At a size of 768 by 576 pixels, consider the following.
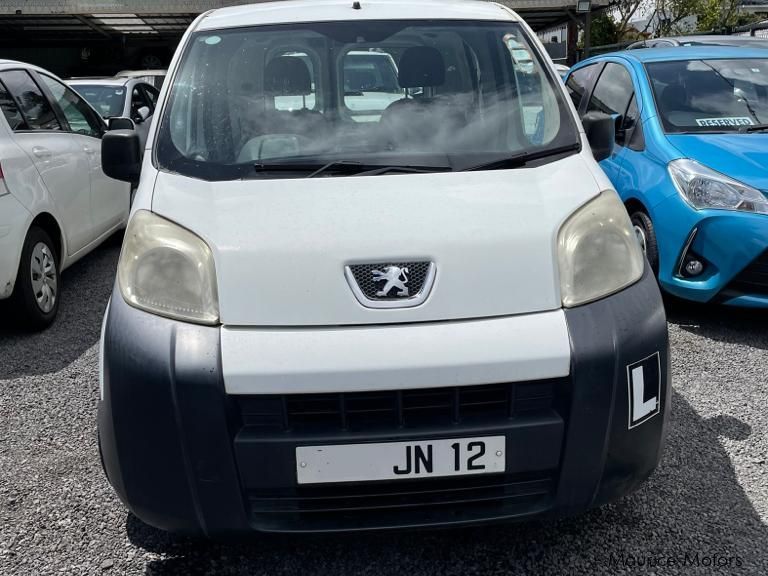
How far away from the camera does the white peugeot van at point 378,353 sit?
2000mm

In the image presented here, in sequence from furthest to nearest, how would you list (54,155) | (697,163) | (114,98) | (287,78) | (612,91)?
1. (114,98)
2. (612,91)
3. (54,155)
4. (697,163)
5. (287,78)

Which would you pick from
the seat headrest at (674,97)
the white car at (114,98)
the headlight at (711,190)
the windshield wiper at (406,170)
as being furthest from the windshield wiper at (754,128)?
the white car at (114,98)

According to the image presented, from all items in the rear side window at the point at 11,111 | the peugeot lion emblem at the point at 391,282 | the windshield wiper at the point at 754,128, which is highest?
the peugeot lion emblem at the point at 391,282

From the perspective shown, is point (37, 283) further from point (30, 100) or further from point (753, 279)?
point (753, 279)

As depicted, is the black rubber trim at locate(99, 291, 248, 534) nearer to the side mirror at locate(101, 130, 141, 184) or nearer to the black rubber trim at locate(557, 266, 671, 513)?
the black rubber trim at locate(557, 266, 671, 513)

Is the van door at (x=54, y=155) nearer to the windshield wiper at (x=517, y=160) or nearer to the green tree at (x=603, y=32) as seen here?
the windshield wiper at (x=517, y=160)

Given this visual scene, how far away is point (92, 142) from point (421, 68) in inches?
140

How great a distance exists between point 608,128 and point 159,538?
226 cm

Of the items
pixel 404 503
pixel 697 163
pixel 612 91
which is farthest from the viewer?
pixel 612 91

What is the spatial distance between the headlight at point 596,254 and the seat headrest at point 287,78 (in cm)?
119

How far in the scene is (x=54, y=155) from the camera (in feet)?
16.4

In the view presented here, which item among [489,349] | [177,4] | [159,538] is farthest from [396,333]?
[177,4]

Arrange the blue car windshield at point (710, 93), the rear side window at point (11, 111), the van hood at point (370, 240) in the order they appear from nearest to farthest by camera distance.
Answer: the van hood at point (370, 240) < the rear side window at point (11, 111) < the blue car windshield at point (710, 93)

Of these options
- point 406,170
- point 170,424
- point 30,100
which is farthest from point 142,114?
point 170,424
